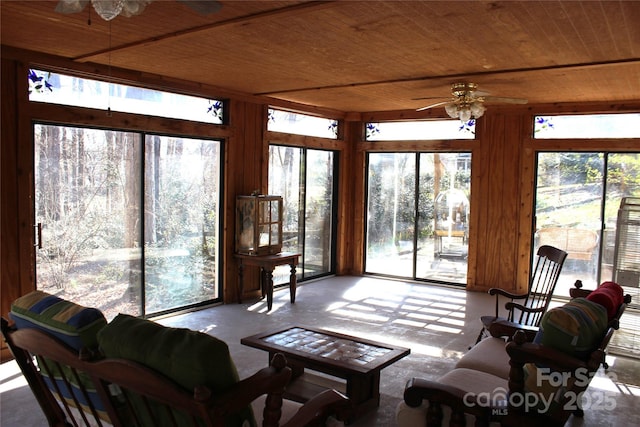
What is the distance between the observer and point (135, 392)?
1708mm

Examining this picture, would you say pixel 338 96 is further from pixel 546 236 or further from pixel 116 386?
pixel 116 386

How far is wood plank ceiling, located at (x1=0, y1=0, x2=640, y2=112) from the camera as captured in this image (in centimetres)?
307

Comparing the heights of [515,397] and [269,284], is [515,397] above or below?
above

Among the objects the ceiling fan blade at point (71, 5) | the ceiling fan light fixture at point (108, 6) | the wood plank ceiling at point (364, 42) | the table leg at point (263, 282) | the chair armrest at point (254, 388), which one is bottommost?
the table leg at point (263, 282)

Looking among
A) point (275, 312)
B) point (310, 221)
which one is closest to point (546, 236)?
point (310, 221)

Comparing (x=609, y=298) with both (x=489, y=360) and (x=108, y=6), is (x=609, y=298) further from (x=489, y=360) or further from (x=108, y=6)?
(x=108, y=6)

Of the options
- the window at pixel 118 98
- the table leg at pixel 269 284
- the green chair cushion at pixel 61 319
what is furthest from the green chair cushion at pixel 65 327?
the table leg at pixel 269 284

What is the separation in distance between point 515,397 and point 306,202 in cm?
548

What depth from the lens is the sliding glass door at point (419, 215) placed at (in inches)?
295

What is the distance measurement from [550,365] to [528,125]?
5233mm

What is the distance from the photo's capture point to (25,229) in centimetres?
436

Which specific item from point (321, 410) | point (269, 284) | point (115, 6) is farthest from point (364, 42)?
point (269, 284)

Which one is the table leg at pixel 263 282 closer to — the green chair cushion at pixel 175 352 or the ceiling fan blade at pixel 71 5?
the ceiling fan blade at pixel 71 5

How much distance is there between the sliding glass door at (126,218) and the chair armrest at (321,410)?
11.3 ft
